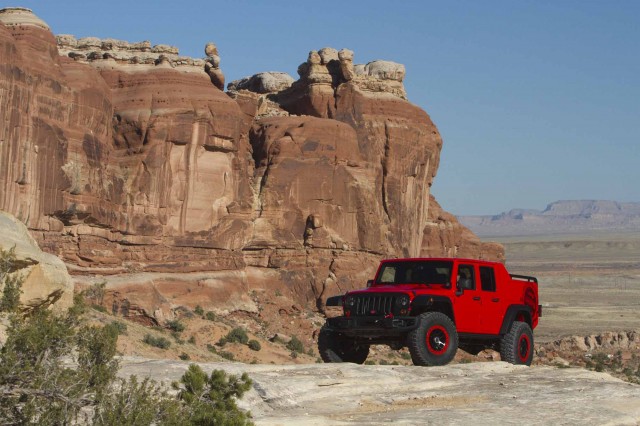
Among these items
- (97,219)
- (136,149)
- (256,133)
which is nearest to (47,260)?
(97,219)

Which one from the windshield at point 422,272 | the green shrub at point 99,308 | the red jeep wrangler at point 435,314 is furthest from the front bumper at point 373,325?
the green shrub at point 99,308

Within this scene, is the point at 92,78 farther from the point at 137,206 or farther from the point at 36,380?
the point at 36,380

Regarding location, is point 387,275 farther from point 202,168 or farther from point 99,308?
point 202,168

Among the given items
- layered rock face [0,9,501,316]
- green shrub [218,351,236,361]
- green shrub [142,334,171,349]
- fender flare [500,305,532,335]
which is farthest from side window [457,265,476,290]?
layered rock face [0,9,501,316]

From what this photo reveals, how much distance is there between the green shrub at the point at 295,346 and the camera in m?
51.9

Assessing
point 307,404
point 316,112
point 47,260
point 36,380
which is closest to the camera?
point 36,380

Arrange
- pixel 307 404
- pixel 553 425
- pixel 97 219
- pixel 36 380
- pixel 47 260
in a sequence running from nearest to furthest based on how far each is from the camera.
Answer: pixel 36 380, pixel 553 425, pixel 307 404, pixel 47 260, pixel 97 219

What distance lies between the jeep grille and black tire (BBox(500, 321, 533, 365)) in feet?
8.43

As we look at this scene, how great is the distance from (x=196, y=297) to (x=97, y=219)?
6.80 metres

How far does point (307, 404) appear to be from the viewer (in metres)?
14.0

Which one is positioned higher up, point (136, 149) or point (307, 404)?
point (136, 149)

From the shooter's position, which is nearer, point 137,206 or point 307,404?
point 307,404

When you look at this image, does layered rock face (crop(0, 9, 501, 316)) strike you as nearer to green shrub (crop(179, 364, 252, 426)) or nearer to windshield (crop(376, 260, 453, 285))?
windshield (crop(376, 260, 453, 285))

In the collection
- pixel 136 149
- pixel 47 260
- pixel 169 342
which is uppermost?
pixel 136 149
